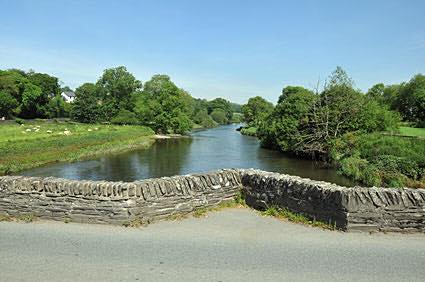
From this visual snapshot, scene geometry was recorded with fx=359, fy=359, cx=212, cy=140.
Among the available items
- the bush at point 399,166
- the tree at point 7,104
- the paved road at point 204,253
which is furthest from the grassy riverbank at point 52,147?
the tree at point 7,104

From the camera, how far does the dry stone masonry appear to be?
720 centimetres

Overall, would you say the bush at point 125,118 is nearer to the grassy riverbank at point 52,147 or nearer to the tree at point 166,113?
the tree at point 166,113

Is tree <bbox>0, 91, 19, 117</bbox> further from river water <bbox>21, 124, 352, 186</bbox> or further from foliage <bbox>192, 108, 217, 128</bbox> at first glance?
foliage <bbox>192, 108, 217, 128</bbox>

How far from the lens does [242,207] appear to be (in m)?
9.27

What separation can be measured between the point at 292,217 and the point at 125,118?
8472 centimetres

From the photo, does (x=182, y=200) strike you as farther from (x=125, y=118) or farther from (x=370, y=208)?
(x=125, y=118)

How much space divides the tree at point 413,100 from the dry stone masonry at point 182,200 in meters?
66.9

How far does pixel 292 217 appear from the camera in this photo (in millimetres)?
8172

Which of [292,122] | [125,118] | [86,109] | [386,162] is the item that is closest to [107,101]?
[86,109]

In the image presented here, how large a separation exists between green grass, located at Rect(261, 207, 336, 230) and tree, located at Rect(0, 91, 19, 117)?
282 feet

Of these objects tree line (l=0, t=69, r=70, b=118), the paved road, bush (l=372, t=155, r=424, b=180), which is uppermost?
tree line (l=0, t=69, r=70, b=118)

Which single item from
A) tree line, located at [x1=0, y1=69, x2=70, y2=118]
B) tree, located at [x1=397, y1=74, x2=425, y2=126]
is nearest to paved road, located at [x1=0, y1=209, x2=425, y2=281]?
tree, located at [x1=397, y1=74, x2=425, y2=126]

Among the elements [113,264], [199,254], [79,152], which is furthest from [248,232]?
[79,152]

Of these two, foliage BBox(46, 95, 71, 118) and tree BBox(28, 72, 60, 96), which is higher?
tree BBox(28, 72, 60, 96)
